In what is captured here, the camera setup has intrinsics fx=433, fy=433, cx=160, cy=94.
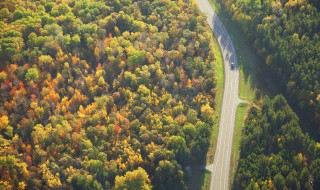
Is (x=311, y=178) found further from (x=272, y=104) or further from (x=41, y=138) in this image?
(x=41, y=138)

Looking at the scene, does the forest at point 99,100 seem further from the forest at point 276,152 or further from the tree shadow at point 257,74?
the forest at point 276,152

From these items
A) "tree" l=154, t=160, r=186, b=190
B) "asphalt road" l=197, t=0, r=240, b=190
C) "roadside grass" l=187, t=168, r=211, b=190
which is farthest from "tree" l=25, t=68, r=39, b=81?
"asphalt road" l=197, t=0, r=240, b=190

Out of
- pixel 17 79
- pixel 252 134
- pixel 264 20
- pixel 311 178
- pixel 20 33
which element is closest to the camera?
pixel 311 178

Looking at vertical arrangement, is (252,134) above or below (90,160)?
above

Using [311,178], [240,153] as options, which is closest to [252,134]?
[240,153]

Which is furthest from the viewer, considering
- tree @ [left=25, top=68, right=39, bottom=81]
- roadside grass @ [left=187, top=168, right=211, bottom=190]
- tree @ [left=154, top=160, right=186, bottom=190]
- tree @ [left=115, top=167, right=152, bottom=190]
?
tree @ [left=25, top=68, right=39, bottom=81]

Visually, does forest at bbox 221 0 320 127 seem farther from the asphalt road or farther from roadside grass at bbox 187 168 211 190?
roadside grass at bbox 187 168 211 190
